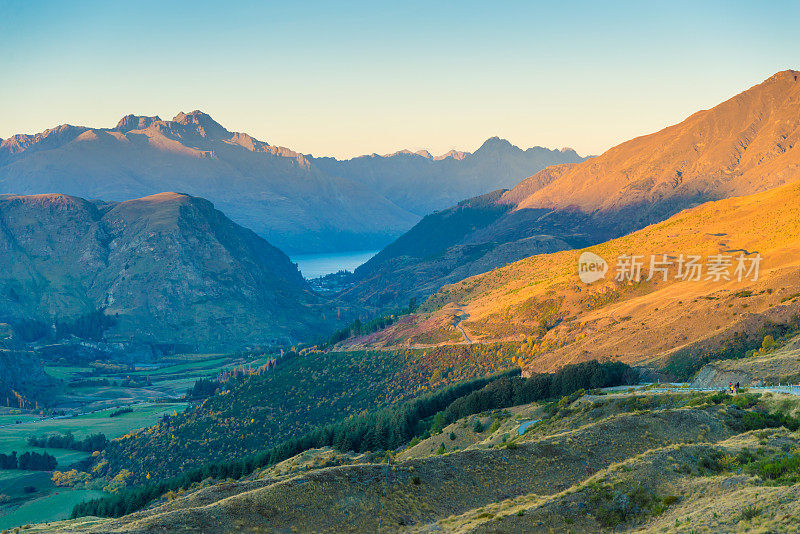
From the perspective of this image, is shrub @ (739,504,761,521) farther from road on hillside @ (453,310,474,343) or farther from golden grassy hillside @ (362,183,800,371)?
road on hillside @ (453,310,474,343)

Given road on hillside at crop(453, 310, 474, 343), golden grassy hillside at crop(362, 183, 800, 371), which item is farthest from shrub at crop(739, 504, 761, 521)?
road on hillside at crop(453, 310, 474, 343)

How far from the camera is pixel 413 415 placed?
346ft

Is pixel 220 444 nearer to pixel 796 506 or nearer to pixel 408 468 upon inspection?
pixel 408 468

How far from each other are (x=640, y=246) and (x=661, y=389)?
102042mm

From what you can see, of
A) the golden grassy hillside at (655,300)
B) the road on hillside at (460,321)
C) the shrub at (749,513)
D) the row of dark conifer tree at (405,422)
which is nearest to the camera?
the shrub at (749,513)

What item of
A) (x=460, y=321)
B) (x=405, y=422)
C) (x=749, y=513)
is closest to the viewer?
(x=749, y=513)

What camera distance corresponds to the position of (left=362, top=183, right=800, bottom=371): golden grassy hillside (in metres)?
100

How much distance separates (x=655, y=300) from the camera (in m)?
125

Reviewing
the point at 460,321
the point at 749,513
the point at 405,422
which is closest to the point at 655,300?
the point at 405,422

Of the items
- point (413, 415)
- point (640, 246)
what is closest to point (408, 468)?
point (413, 415)

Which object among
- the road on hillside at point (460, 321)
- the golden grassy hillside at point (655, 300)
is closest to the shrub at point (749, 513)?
the golden grassy hillside at point (655, 300)

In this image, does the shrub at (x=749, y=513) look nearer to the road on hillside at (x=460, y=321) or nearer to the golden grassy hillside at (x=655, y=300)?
the golden grassy hillside at (x=655, y=300)

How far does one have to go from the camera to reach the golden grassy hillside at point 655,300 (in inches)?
3952

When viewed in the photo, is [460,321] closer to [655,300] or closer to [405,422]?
[655,300]
